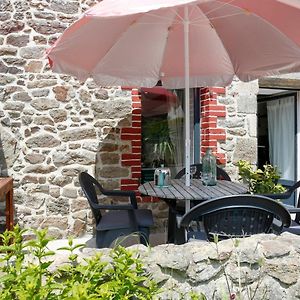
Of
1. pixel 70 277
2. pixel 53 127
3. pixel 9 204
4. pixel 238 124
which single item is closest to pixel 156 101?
pixel 238 124

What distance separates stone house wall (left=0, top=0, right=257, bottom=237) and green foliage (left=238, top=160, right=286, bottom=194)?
158 cm

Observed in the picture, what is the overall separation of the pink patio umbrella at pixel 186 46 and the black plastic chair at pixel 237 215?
107cm

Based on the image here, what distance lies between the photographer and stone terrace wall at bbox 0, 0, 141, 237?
199 inches

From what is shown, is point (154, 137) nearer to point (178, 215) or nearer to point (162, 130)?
point (162, 130)

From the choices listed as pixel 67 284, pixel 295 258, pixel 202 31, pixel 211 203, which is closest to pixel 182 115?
pixel 202 31

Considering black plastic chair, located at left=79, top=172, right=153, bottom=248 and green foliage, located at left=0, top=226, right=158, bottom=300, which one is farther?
black plastic chair, located at left=79, top=172, right=153, bottom=248

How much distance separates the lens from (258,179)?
5.51 metres

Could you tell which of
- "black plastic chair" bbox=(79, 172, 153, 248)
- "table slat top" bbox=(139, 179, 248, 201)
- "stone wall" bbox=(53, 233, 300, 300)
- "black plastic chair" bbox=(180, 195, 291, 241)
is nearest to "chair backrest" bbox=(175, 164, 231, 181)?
"table slat top" bbox=(139, 179, 248, 201)

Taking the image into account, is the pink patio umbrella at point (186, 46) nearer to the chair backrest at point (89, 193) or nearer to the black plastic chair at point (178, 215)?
the black plastic chair at point (178, 215)

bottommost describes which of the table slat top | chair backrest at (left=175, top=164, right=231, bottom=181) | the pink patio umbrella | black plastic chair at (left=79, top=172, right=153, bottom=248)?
black plastic chair at (left=79, top=172, right=153, bottom=248)

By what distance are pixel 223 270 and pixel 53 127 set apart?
3667mm

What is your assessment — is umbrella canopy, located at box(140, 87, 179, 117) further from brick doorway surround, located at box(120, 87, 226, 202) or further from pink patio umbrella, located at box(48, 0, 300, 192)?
pink patio umbrella, located at box(48, 0, 300, 192)

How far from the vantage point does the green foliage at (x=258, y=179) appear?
215 inches

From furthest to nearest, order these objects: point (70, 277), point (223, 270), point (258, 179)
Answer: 1. point (258, 179)
2. point (223, 270)
3. point (70, 277)
